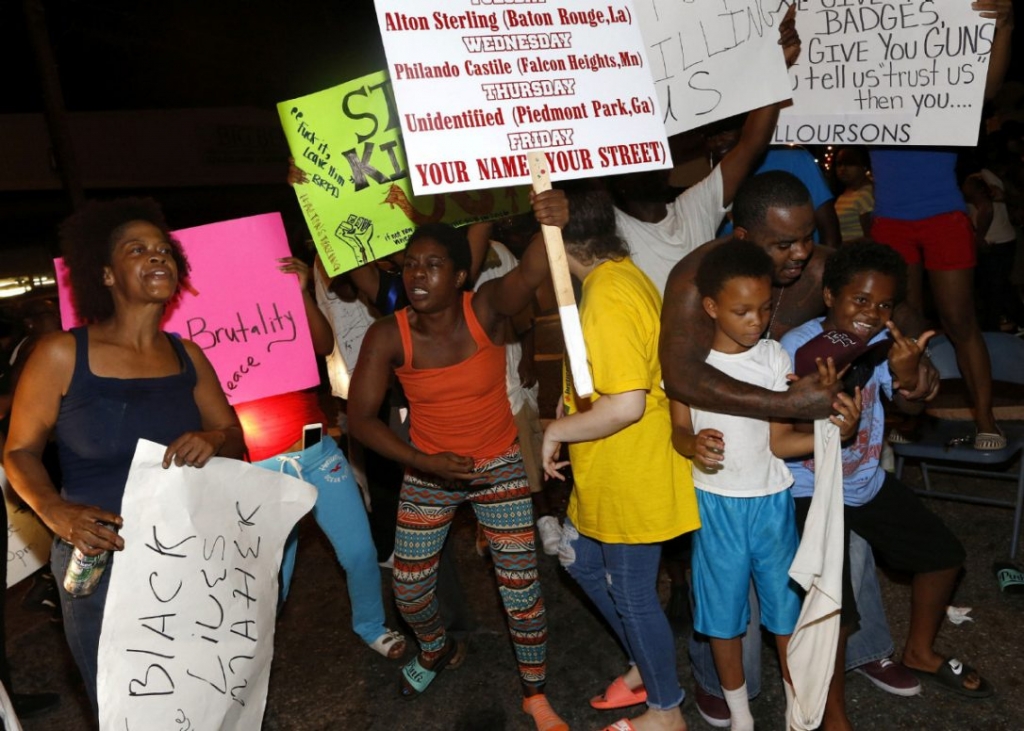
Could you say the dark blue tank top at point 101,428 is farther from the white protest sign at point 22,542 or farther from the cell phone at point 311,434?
the white protest sign at point 22,542

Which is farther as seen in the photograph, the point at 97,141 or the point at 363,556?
the point at 97,141

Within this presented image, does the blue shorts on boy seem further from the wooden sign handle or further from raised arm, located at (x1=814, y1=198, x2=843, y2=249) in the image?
raised arm, located at (x1=814, y1=198, x2=843, y2=249)

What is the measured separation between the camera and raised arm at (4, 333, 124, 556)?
2.65 metres

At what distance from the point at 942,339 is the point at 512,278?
3.18m

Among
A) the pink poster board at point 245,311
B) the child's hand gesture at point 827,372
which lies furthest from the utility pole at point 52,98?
the child's hand gesture at point 827,372

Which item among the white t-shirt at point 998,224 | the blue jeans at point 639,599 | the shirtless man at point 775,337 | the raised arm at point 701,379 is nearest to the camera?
the raised arm at point 701,379

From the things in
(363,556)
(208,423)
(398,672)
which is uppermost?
(208,423)

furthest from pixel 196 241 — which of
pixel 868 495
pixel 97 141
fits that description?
pixel 97 141

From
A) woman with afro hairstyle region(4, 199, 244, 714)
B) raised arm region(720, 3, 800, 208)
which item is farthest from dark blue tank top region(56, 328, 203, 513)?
raised arm region(720, 3, 800, 208)

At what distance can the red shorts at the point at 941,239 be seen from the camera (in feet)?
15.3

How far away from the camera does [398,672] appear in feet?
14.0

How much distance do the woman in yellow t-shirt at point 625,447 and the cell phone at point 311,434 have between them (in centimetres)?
123

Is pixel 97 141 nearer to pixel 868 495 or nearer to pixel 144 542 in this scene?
pixel 144 542

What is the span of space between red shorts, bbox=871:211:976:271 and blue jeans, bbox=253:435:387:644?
3.06 metres
